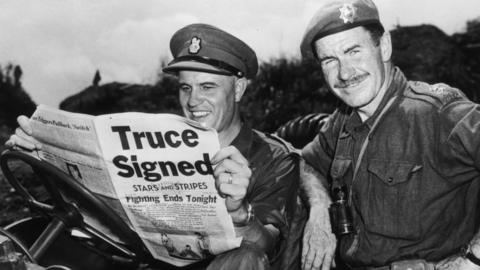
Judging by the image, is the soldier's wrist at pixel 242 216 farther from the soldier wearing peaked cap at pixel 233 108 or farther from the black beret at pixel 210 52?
the black beret at pixel 210 52

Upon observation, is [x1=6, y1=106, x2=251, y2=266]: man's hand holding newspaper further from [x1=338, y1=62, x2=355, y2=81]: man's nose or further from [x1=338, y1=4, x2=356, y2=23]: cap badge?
[x1=338, y1=4, x2=356, y2=23]: cap badge

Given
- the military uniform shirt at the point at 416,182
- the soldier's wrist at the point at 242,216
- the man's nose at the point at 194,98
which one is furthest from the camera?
the man's nose at the point at 194,98

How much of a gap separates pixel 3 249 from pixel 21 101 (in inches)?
435

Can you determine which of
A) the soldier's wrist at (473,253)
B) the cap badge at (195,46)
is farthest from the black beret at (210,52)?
the soldier's wrist at (473,253)

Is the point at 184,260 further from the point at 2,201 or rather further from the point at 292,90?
the point at 292,90

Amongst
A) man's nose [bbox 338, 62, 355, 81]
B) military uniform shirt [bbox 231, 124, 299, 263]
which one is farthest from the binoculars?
man's nose [bbox 338, 62, 355, 81]

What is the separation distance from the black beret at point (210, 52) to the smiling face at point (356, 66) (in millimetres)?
495

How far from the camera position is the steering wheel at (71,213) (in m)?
1.66

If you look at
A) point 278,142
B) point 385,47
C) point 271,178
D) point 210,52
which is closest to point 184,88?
point 210,52

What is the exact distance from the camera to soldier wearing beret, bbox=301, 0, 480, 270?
5.66 feet

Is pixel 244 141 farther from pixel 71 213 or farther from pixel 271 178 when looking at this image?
pixel 71 213

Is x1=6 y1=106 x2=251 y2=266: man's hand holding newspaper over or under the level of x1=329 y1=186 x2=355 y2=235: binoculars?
over

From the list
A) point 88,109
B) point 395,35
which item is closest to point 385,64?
point 395,35

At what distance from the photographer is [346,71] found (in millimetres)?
1906
